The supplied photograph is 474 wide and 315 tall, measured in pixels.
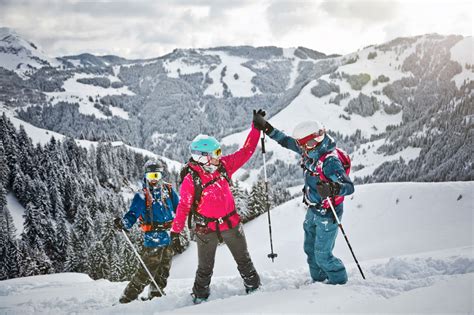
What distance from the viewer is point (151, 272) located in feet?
24.6

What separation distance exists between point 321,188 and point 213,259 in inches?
95.1

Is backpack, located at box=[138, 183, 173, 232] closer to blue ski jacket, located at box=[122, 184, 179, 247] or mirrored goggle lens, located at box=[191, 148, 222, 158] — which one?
blue ski jacket, located at box=[122, 184, 179, 247]

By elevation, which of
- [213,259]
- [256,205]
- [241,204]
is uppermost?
[213,259]

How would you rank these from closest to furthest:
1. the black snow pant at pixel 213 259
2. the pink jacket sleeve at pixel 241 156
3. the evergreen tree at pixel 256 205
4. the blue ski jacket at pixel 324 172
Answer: the blue ski jacket at pixel 324 172 < the black snow pant at pixel 213 259 < the pink jacket sleeve at pixel 241 156 < the evergreen tree at pixel 256 205

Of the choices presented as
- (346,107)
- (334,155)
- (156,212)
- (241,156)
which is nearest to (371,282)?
(334,155)

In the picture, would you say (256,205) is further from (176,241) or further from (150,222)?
(176,241)

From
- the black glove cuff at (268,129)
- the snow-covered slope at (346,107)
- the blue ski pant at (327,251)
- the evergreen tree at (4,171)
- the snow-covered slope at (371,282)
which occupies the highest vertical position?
the snow-covered slope at (346,107)

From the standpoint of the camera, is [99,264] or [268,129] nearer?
[268,129]

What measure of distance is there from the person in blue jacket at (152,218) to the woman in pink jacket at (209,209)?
117 cm

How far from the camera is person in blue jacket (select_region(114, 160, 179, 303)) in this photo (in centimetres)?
734

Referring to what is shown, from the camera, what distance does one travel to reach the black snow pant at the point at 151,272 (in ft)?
24.2

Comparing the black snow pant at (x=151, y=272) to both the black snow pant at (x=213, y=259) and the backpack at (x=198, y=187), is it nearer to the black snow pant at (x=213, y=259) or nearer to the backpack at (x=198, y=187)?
the black snow pant at (x=213, y=259)

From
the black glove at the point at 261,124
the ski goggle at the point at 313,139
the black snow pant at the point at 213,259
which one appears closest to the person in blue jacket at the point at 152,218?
the black snow pant at the point at 213,259

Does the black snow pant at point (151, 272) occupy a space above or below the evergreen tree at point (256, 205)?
above
